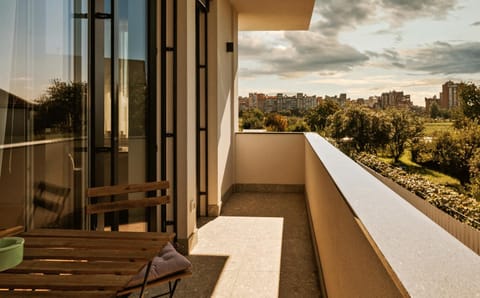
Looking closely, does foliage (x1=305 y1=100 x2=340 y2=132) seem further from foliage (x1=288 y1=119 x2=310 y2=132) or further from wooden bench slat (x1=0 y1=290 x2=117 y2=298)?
wooden bench slat (x1=0 y1=290 x2=117 y2=298)

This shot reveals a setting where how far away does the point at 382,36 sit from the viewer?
46625mm

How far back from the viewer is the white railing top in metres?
0.66

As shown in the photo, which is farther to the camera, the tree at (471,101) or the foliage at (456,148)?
the tree at (471,101)

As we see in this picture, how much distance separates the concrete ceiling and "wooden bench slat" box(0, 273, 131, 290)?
5.46 m

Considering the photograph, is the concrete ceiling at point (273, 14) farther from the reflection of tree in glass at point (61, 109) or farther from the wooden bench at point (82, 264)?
the wooden bench at point (82, 264)

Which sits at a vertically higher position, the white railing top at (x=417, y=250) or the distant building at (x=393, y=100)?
the distant building at (x=393, y=100)

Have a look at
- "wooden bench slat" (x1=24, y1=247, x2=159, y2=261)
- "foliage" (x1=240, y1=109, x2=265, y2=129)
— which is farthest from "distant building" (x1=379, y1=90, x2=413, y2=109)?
"wooden bench slat" (x1=24, y1=247, x2=159, y2=261)

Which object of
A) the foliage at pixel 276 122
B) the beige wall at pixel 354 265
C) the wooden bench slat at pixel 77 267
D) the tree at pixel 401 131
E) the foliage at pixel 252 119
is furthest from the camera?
the tree at pixel 401 131

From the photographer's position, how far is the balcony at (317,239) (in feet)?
2.56

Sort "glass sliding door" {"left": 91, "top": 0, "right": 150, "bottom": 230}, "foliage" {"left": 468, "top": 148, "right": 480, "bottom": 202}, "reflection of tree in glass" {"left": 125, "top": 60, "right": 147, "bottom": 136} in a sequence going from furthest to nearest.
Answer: "foliage" {"left": 468, "top": 148, "right": 480, "bottom": 202} < "reflection of tree in glass" {"left": 125, "top": 60, "right": 147, "bottom": 136} < "glass sliding door" {"left": 91, "top": 0, "right": 150, "bottom": 230}

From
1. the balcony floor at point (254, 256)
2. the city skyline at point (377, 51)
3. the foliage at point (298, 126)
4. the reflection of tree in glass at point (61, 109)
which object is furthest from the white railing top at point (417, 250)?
the city skyline at point (377, 51)

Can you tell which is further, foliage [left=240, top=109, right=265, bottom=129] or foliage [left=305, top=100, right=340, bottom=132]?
foliage [left=305, top=100, right=340, bottom=132]

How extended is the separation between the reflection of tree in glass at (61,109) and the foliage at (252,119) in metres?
6.31

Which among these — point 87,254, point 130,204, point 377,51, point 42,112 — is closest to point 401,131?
point 130,204
